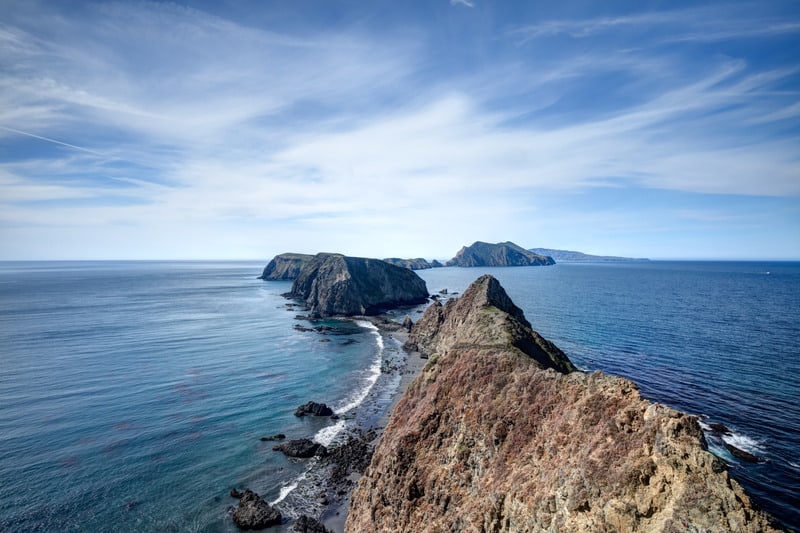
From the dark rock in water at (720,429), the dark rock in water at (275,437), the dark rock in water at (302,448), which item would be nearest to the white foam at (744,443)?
the dark rock in water at (720,429)

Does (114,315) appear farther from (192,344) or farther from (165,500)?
(165,500)

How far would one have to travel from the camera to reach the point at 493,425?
23.6 metres

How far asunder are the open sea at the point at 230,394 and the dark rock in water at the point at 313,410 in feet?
4.98

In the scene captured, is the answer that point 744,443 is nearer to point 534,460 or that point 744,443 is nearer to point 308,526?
point 534,460

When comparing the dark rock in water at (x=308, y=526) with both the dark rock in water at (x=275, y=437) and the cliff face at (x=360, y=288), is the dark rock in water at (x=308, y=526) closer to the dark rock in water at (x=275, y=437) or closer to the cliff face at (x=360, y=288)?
the dark rock in water at (x=275, y=437)

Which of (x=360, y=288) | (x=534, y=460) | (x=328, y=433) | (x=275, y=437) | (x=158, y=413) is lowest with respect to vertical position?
(x=328, y=433)

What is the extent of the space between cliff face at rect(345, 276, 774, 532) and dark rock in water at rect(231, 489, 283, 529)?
911 cm

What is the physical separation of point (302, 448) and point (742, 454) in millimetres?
49637

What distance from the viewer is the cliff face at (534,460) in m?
13.9

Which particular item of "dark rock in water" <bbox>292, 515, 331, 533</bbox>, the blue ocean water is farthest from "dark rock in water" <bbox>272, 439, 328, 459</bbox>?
"dark rock in water" <bbox>292, 515, 331, 533</bbox>

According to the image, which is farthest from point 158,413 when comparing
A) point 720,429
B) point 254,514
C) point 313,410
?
point 720,429

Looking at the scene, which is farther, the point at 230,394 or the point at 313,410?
the point at 230,394

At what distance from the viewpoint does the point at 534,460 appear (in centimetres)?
2028

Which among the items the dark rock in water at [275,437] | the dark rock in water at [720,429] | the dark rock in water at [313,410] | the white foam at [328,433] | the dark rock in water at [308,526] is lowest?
the dark rock in water at [308,526]
